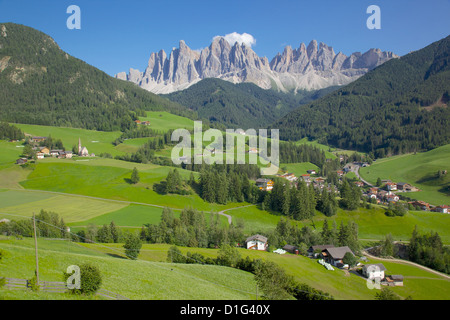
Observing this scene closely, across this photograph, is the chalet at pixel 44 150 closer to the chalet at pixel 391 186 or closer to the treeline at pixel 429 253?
the treeline at pixel 429 253

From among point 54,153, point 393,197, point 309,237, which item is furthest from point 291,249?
point 54,153

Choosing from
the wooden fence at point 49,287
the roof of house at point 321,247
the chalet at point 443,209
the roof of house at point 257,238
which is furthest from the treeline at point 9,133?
the chalet at point 443,209

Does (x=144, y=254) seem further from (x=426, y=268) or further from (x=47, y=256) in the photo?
(x=426, y=268)

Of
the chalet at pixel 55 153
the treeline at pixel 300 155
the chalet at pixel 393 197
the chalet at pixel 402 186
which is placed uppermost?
the chalet at pixel 55 153

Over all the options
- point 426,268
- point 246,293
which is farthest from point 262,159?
point 246,293

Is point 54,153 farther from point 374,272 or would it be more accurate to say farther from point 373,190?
point 373,190
